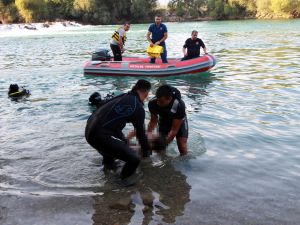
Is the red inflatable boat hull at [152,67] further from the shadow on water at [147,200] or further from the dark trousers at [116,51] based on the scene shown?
the shadow on water at [147,200]

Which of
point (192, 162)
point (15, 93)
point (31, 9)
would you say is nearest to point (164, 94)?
point (192, 162)

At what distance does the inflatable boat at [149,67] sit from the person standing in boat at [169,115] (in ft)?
23.8

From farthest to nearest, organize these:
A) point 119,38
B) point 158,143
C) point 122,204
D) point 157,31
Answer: point 119,38, point 157,31, point 158,143, point 122,204

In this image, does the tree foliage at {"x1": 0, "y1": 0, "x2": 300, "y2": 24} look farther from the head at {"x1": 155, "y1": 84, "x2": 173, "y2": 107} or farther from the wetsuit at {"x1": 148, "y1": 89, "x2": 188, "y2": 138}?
the head at {"x1": 155, "y1": 84, "x2": 173, "y2": 107}

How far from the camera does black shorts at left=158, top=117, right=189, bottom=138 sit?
215 inches

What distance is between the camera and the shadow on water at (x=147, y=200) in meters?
4.01

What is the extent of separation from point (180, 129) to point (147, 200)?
140cm

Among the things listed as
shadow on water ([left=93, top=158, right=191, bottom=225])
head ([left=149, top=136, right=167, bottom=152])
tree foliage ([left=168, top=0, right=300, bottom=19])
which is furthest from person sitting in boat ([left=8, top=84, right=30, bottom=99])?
tree foliage ([left=168, top=0, right=300, bottom=19])

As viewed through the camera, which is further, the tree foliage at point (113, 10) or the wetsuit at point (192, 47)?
the tree foliage at point (113, 10)

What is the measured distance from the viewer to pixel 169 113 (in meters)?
5.21

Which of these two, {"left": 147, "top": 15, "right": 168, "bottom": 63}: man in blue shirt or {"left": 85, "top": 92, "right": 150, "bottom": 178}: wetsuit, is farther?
{"left": 147, "top": 15, "right": 168, "bottom": 63}: man in blue shirt

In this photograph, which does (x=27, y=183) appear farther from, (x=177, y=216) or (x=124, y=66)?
(x=124, y=66)

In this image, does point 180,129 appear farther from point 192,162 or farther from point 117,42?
point 117,42

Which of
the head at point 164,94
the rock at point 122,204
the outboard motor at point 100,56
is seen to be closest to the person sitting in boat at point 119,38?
the outboard motor at point 100,56
